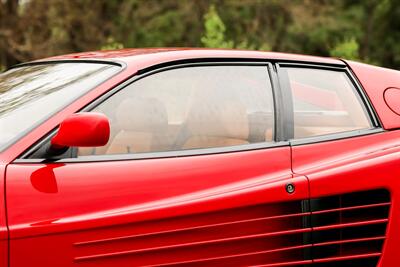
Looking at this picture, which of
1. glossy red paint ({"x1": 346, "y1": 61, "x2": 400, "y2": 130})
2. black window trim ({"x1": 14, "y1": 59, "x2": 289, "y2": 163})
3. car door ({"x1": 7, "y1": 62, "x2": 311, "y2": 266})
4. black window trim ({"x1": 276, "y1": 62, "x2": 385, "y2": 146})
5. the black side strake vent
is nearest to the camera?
car door ({"x1": 7, "y1": 62, "x2": 311, "y2": 266})

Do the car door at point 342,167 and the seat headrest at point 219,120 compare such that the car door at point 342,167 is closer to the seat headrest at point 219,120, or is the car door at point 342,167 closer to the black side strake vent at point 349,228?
the black side strake vent at point 349,228

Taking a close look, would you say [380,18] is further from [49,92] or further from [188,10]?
[49,92]

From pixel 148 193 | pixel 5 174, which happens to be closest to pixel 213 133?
pixel 148 193

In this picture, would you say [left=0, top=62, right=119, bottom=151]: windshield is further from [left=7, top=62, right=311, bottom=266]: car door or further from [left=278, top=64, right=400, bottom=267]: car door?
[left=278, top=64, right=400, bottom=267]: car door

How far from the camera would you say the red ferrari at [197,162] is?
8.66 ft

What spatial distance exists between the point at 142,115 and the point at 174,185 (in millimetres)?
379

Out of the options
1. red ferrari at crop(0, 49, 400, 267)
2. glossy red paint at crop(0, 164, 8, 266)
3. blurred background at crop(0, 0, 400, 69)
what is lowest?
glossy red paint at crop(0, 164, 8, 266)

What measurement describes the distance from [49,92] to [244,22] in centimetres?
2635

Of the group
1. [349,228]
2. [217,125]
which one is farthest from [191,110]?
[349,228]

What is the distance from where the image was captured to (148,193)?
9.11 feet

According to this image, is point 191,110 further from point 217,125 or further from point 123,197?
point 123,197

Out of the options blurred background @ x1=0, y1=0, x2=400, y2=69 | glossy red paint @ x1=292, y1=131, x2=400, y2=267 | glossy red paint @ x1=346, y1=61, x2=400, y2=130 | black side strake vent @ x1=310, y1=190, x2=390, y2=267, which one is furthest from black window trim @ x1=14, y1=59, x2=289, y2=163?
blurred background @ x1=0, y1=0, x2=400, y2=69

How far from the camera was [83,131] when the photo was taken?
264cm

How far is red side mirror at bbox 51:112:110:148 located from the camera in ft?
8.67
